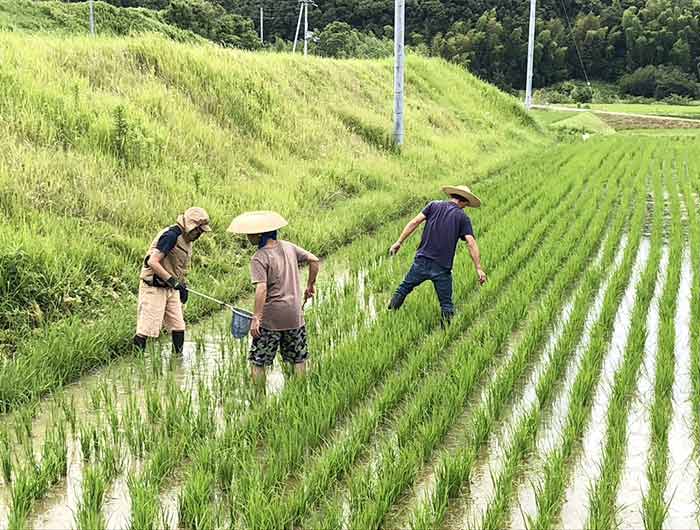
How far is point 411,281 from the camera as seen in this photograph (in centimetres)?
600

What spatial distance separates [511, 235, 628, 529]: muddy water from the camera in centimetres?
318

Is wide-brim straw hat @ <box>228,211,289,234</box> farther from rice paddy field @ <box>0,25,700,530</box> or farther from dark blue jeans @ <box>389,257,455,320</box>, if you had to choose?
dark blue jeans @ <box>389,257,455,320</box>

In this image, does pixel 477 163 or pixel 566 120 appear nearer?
pixel 477 163

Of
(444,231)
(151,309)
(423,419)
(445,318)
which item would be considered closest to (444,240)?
(444,231)

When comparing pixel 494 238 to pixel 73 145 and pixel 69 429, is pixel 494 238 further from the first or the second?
pixel 69 429

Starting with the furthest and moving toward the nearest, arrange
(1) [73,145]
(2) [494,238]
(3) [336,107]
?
(3) [336,107] < (2) [494,238] < (1) [73,145]

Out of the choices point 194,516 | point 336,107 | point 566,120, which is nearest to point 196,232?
point 194,516

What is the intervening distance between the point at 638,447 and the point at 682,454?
0.21 meters

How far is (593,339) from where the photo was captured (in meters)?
5.32

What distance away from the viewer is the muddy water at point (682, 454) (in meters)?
3.19

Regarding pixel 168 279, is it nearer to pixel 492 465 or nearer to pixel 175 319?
pixel 175 319

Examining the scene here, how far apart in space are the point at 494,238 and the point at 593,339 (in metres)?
3.63

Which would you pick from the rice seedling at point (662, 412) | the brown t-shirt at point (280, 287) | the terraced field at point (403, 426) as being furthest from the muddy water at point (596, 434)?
the brown t-shirt at point (280, 287)

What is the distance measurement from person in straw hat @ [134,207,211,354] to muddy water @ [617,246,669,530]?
119 inches
